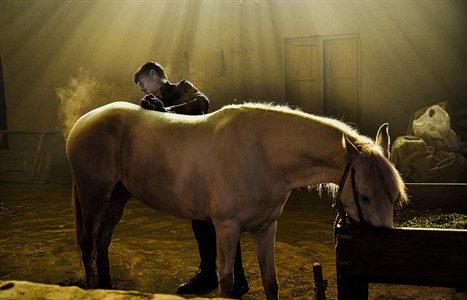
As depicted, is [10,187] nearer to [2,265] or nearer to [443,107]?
[2,265]

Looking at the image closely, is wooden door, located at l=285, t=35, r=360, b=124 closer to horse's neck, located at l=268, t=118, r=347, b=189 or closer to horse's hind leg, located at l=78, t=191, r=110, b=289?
horse's hind leg, located at l=78, t=191, r=110, b=289

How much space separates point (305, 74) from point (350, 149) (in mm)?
7391

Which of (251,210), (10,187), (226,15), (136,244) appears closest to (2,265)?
(136,244)

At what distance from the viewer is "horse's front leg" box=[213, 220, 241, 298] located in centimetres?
330

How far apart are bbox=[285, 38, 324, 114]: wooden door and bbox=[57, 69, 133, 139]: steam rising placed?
3.76 m

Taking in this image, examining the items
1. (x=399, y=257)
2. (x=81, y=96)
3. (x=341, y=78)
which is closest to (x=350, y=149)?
(x=399, y=257)

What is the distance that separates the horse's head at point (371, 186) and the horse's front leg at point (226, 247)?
0.85 metres

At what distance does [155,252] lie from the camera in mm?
5516

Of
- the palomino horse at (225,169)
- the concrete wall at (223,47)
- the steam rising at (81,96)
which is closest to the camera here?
the palomino horse at (225,169)

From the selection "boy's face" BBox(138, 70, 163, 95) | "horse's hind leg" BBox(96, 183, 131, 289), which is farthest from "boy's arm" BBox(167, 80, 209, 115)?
"horse's hind leg" BBox(96, 183, 131, 289)

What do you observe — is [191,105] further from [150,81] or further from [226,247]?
[226,247]

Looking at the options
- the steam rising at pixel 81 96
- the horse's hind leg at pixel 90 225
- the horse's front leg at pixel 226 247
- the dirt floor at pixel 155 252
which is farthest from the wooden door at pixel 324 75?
the horse's front leg at pixel 226 247

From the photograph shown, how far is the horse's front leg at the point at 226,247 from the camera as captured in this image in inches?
130

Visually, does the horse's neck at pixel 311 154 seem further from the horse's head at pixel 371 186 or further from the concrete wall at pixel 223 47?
the concrete wall at pixel 223 47
